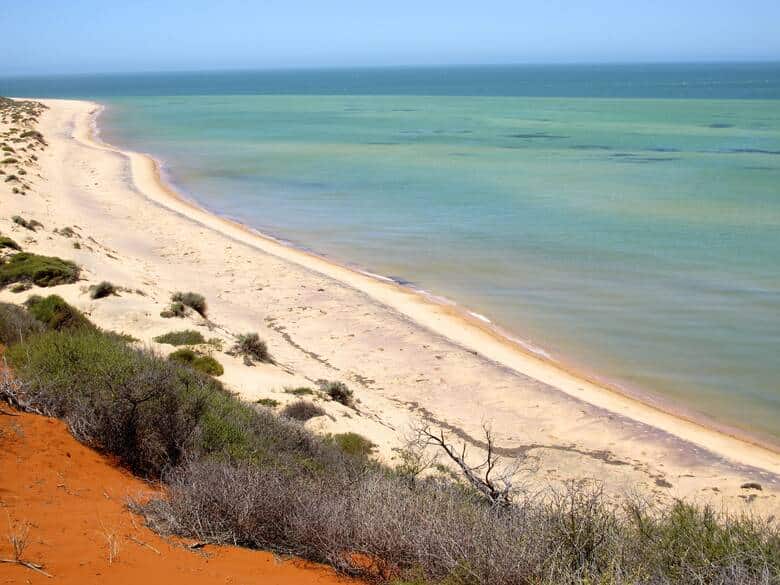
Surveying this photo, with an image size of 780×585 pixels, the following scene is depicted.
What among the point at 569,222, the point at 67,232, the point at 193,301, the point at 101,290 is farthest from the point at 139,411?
the point at 569,222

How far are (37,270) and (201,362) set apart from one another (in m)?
6.61

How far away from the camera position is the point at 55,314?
12.2 m

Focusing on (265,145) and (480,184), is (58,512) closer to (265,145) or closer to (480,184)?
(480,184)

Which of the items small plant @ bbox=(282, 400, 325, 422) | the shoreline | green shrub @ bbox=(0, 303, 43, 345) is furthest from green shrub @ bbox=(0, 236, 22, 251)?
small plant @ bbox=(282, 400, 325, 422)

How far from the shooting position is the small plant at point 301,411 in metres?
10.9

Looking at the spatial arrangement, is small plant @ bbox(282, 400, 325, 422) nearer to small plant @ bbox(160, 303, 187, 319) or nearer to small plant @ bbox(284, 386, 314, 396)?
small plant @ bbox(284, 386, 314, 396)

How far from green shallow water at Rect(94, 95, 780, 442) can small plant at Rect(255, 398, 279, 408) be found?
6.97 metres

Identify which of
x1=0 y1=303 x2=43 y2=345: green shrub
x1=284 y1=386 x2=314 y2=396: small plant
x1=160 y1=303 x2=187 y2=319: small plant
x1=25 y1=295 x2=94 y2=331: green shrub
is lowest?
x1=284 y1=386 x2=314 y2=396: small plant

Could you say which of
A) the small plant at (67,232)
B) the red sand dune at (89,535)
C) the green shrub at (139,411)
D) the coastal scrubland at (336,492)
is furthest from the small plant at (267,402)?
the small plant at (67,232)

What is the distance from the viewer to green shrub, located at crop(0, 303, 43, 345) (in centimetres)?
969

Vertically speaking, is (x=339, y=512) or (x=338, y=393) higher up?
(x=339, y=512)

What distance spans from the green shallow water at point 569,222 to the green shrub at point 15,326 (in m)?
10.2

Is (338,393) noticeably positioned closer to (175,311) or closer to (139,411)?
(175,311)

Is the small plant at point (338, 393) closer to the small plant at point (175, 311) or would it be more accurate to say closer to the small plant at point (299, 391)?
the small plant at point (299, 391)
